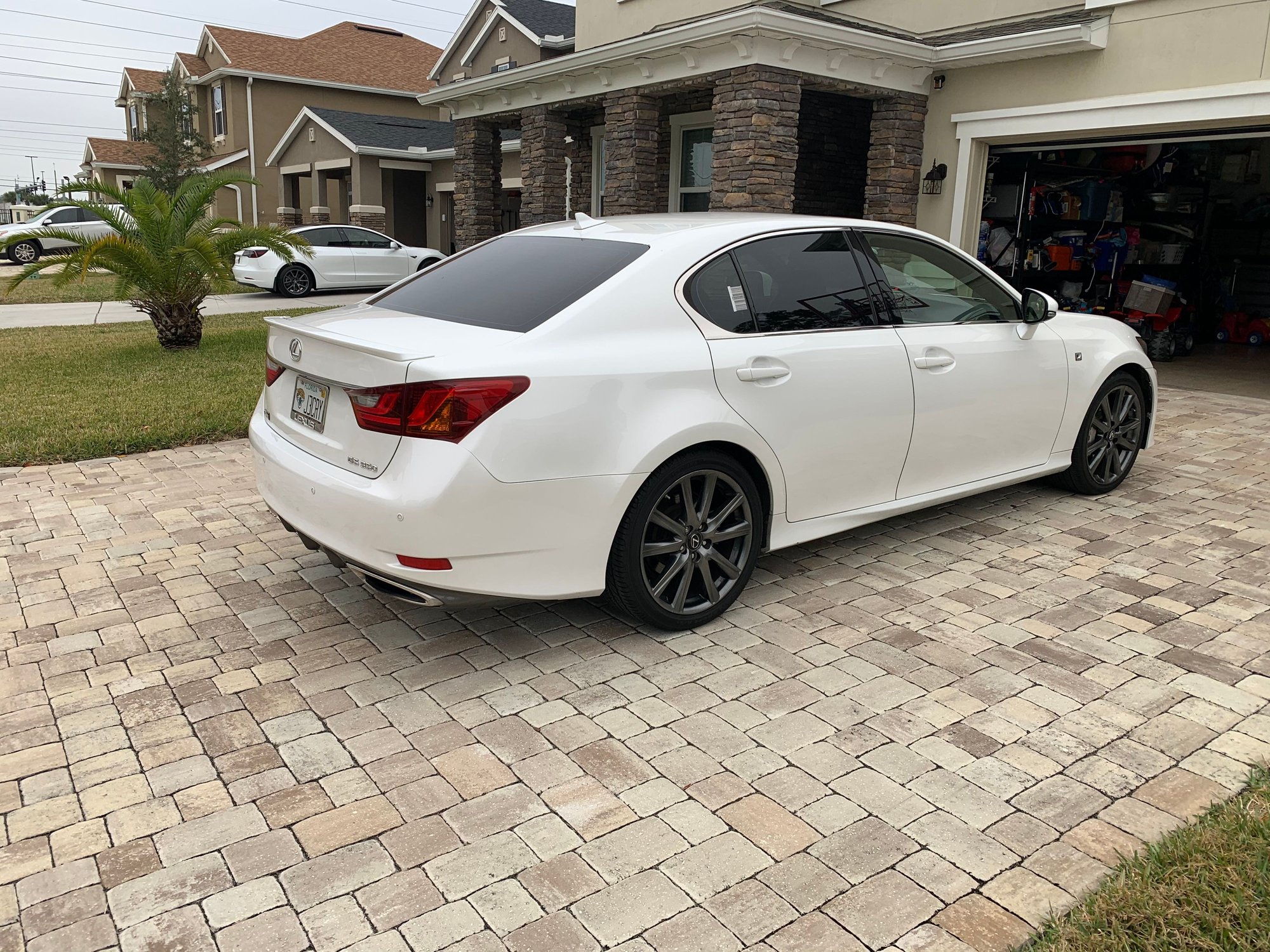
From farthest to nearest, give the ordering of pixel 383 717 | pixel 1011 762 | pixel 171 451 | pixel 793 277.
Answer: pixel 171 451, pixel 793 277, pixel 383 717, pixel 1011 762

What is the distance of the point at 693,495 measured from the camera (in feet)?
13.1

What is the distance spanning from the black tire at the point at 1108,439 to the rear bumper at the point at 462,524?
3474 millimetres

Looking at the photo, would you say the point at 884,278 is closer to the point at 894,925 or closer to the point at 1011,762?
the point at 1011,762

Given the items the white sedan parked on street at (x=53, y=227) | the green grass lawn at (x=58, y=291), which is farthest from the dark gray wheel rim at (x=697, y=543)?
the white sedan parked on street at (x=53, y=227)

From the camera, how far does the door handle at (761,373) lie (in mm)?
4027

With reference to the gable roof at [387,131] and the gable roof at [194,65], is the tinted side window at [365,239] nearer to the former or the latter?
the gable roof at [387,131]

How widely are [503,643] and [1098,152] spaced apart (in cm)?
1265

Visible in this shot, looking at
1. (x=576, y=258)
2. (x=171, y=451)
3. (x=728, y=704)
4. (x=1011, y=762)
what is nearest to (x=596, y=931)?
(x=728, y=704)

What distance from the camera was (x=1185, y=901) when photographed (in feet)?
7.98

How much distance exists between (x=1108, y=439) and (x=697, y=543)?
338cm

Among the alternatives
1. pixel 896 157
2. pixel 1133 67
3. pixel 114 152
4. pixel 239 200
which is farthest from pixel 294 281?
pixel 114 152

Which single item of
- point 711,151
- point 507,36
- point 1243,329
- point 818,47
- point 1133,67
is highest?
point 507,36

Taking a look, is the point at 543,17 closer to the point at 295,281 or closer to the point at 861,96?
the point at 295,281

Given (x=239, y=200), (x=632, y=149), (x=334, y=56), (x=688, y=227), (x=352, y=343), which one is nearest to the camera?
(x=352, y=343)
